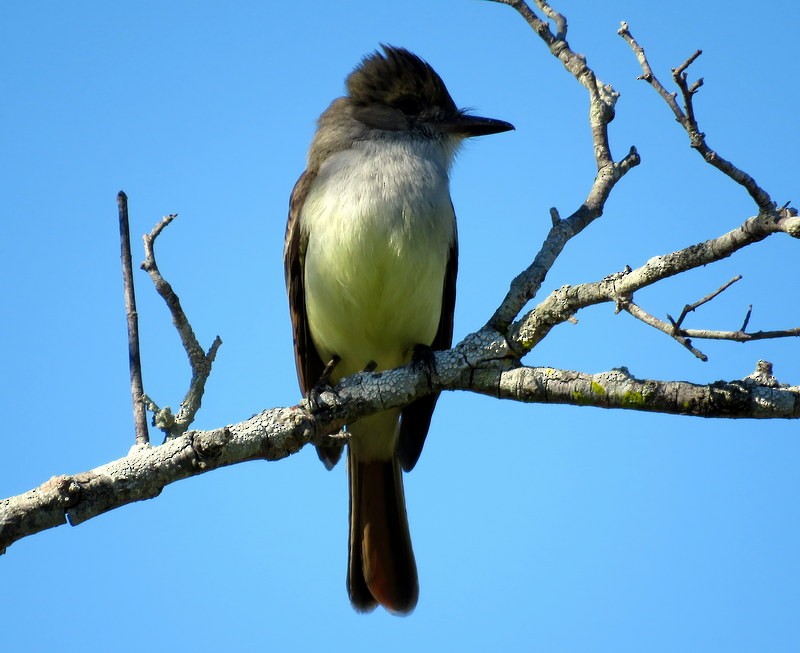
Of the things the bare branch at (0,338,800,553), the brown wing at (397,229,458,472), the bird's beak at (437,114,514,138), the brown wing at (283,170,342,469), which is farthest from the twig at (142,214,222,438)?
the bird's beak at (437,114,514,138)

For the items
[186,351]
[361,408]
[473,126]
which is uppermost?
[473,126]

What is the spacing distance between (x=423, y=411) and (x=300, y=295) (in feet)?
3.40

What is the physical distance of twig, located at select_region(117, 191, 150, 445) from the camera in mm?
3914

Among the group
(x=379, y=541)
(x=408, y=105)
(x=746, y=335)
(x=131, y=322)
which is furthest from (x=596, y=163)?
(x=379, y=541)

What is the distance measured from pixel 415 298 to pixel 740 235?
235 centimetres

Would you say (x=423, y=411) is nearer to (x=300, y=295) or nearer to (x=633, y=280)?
(x=300, y=295)

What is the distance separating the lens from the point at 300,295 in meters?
5.81

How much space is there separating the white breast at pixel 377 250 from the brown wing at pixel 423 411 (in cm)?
29

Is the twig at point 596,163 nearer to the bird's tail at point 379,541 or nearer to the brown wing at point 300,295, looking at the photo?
the brown wing at point 300,295

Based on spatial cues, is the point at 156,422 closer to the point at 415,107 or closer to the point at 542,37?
the point at 542,37

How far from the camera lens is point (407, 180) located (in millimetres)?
5434

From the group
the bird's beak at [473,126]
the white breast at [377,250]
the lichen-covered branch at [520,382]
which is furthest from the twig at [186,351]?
the bird's beak at [473,126]

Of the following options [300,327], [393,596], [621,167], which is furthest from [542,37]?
[393,596]

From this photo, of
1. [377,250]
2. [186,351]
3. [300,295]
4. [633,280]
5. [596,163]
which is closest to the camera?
[633,280]
